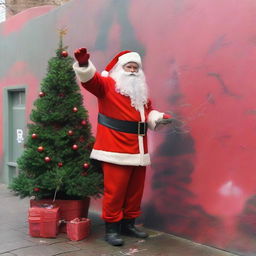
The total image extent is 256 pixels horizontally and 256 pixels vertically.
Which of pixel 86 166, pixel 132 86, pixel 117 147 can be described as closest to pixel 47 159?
pixel 86 166

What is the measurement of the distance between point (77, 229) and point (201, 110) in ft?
5.75

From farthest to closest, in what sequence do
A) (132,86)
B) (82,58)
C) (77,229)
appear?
(77,229) < (132,86) < (82,58)

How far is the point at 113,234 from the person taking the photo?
14.3ft

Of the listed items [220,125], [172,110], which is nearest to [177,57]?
[172,110]

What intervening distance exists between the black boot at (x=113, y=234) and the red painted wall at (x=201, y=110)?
0.64m

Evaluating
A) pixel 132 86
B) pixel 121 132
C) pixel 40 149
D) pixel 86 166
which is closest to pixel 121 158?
pixel 121 132

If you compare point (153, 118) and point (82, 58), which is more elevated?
point (82, 58)

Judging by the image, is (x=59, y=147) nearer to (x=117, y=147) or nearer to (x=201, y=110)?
(x=117, y=147)

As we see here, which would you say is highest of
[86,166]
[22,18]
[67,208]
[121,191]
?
[22,18]

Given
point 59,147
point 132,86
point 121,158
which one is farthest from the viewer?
point 59,147

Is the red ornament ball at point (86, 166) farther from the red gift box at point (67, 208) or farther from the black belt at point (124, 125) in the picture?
the black belt at point (124, 125)

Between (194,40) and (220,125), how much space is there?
935 mm

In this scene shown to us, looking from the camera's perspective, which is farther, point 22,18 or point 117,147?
point 22,18

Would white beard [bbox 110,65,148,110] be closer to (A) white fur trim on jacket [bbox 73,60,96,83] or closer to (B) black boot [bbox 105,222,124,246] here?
(A) white fur trim on jacket [bbox 73,60,96,83]
